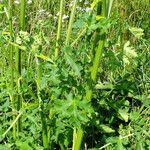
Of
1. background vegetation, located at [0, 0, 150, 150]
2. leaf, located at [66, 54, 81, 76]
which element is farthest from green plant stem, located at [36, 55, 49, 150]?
leaf, located at [66, 54, 81, 76]

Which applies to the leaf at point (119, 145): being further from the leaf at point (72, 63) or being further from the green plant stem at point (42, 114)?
the leaf at point (72, 63)

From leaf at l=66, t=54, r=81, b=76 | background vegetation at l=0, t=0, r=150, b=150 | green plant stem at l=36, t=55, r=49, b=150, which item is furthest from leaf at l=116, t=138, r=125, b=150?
leaf at l=66, t=54, r=81, b=76

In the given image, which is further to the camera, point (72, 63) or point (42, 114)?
point (42, 114)

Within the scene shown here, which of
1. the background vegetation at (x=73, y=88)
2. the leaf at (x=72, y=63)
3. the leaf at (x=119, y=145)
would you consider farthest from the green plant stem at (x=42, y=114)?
the leaf at (x=119, y=145)

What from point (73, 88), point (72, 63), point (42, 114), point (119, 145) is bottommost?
point (119, 145)

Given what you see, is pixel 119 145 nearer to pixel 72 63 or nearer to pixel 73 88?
pixel 73 88

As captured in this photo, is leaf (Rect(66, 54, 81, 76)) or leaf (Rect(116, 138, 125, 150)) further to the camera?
leaf (Rect(116, 138, 125, 150))

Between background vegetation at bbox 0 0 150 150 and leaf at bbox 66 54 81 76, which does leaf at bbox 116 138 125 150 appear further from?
leaf at bbox 66 54 81 76

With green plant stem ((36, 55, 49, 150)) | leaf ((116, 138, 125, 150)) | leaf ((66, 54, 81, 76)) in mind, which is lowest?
leaf ((116, 138, 125, 150))

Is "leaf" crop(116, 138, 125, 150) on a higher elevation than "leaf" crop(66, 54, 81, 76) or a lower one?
lower

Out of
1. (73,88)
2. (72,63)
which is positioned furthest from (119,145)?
(72,63)

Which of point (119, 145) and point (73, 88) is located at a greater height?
point (73, 88)

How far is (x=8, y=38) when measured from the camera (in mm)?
1836

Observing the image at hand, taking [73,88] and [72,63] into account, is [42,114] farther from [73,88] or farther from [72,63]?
[72,63]
